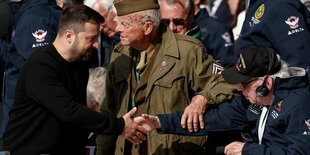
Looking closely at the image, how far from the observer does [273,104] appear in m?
5.00

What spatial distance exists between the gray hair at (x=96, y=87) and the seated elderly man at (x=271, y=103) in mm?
1308

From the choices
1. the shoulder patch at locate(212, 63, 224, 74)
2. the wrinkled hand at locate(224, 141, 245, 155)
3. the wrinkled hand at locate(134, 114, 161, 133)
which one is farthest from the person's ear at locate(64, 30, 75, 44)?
the wrinkled hand at locate(224, 141, 245, 155)

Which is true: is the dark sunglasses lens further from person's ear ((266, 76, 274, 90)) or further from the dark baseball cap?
person's ear ((266, 76, 274, 90))

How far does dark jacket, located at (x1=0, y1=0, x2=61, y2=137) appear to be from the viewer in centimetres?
726

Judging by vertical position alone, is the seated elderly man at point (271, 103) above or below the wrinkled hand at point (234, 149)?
above

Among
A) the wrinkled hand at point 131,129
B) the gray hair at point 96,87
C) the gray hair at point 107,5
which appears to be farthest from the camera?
→ the gray hair at point 107,5

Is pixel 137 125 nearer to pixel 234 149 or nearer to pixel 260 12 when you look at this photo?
pixel 234 149

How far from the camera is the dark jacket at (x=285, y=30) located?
5930mm

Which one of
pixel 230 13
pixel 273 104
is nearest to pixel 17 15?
pixel 273 104

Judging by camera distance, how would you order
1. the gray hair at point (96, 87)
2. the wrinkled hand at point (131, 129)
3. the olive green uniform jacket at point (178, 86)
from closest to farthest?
the wrinkled hand at point (131, 129), the olive green uniform jacket at point (178, 86), the gray hair at point (96, 87)

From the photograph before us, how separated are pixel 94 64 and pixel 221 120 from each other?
10.1 feet

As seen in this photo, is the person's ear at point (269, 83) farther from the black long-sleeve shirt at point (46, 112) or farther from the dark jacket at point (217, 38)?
the dark jacket at point (217, 38)

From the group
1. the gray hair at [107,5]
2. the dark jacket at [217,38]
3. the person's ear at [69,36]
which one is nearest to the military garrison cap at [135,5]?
the person's ear at [69,36]

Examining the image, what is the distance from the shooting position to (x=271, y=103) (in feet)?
16.5
